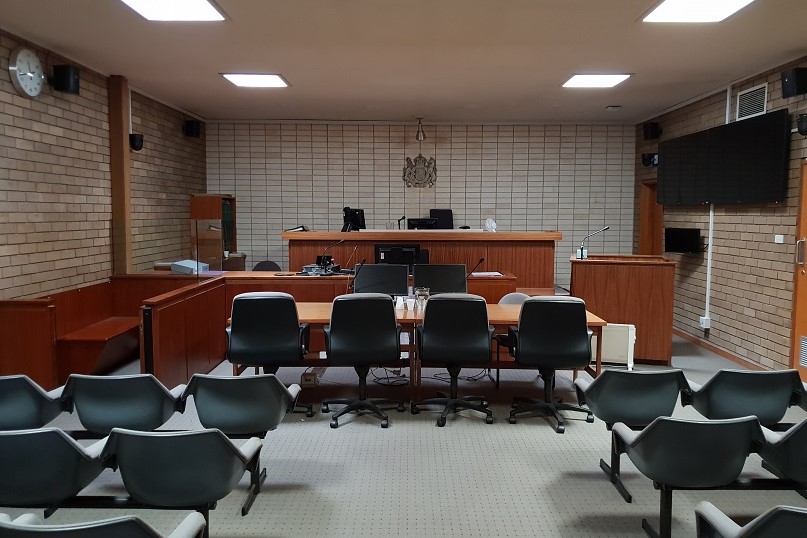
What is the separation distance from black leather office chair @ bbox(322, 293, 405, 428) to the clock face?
344 cm

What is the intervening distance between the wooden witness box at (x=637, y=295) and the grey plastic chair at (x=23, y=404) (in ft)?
16.1

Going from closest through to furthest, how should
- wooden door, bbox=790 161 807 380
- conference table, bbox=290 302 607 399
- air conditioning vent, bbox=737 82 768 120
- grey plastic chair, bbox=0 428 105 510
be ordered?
1. grey plastic chair, bbox=0 428 105 510
2. conference table, bbox=290 302 607 399
3. wooden door, bbox=790 161 807 380
4. air conditioning vent, bbox=737 82 768 120

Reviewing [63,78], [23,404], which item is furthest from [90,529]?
[63,78]

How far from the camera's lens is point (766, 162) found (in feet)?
19.1

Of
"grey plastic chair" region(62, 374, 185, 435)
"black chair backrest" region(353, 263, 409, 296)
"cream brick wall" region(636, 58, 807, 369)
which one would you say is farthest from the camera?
"cream brick wall" region(636, 58, 807, 369)

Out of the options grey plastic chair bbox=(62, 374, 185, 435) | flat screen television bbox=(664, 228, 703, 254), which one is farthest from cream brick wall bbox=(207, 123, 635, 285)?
grey plastic chair bbox=(62, 374, 185, 435)

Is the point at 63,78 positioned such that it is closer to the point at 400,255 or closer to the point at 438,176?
the point at 400,255

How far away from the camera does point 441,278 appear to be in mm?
5375

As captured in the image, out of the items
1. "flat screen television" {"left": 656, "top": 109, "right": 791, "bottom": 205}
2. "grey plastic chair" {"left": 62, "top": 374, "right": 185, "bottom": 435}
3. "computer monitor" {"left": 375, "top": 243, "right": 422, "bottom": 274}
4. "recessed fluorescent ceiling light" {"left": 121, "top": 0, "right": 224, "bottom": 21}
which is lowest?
"grey plastic chair" {"left": 62, "top": 374, "right": 185, "bottom": 435}

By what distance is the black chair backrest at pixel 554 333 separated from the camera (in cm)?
414

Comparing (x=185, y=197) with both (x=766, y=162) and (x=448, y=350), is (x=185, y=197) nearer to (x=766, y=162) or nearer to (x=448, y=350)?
(x=448, y=350)

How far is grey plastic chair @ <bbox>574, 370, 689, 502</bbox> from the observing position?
3121 millimetres

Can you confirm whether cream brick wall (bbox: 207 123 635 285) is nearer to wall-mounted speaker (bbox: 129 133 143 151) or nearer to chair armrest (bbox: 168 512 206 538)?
wall-mounted speaker (bbox: 129 133 143 151)

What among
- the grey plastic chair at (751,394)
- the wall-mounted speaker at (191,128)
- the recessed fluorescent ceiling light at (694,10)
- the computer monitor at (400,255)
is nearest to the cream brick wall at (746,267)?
the recessed fluorescent ceiling light at (694,10)
